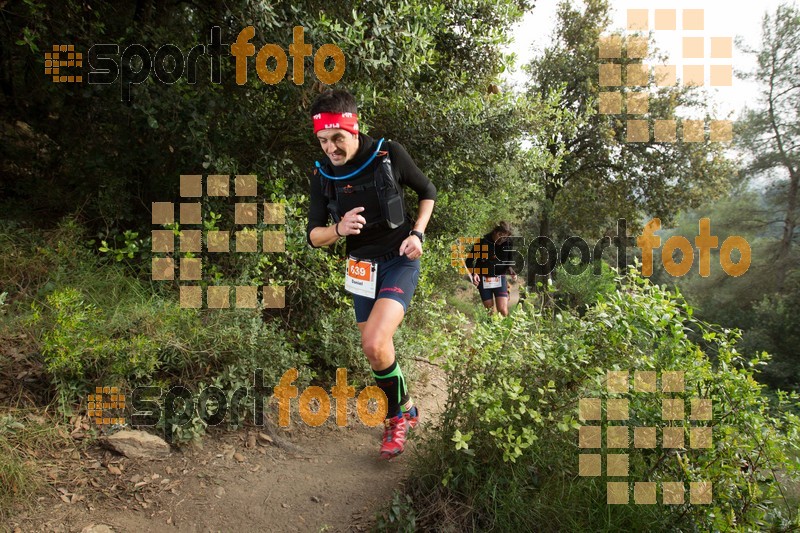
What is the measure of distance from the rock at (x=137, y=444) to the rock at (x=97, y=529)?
1.82 ft

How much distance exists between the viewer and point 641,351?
3248 mm

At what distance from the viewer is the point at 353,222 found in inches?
131

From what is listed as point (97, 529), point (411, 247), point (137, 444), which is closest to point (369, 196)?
point (411, 247)

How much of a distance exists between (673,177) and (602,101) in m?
3.24

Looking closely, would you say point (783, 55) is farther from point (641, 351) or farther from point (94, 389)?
point (94, 389)

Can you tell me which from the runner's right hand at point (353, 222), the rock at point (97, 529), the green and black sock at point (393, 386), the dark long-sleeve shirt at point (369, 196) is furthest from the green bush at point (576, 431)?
the rock at point (97, 529)

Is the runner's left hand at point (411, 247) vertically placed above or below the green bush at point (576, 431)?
above

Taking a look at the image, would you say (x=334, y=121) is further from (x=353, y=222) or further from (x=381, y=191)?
(x=353, y=222)

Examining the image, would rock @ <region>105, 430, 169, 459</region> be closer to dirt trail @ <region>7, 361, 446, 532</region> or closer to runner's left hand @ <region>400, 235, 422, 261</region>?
dirt trail @ <region>7, 361, 446, 532</region>

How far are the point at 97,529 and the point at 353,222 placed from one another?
2.50 metres

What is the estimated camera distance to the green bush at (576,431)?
9.18ft

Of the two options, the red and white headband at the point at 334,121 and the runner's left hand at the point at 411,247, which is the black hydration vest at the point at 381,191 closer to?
the runner's left hand at the point at 411,247

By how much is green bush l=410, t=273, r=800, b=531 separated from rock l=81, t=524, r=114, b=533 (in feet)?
6.33

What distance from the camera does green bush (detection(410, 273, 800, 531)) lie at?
9.18 ft
